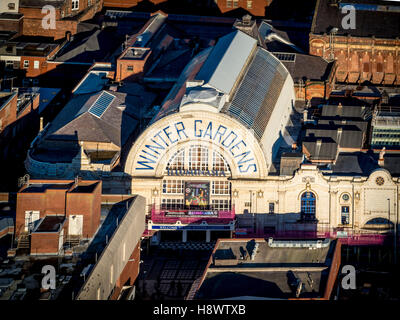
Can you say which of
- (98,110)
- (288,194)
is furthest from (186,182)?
(98,110)

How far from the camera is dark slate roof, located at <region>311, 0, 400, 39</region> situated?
158 metres

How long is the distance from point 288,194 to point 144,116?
2882cm

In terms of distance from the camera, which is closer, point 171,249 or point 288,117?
point 171,249

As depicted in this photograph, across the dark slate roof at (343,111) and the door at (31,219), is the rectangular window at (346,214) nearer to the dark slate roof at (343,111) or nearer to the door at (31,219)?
the dark slate roof at (343,111)

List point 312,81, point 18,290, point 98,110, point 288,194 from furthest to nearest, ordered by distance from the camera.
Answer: point 312,81, point 98,110, point 288,194, point 18,290

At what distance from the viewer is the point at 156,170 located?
112 metres

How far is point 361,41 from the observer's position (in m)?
159

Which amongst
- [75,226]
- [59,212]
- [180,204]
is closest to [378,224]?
[180,204]

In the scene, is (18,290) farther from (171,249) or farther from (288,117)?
(288,117)

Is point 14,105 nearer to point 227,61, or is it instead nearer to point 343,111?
point 227,61

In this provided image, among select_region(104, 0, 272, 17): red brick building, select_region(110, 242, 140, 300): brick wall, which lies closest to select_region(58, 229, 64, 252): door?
select_region(110, 242, 140, 300): brick wall
